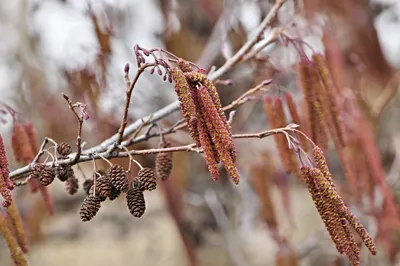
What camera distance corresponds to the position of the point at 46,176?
112cm

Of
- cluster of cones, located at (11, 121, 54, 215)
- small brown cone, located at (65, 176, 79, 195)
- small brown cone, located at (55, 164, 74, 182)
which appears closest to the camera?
small brown cone, located at (55, 164, 74, 182)

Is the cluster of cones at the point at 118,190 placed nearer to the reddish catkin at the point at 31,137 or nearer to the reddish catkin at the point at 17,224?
the reddish catkin at the point at 17,224

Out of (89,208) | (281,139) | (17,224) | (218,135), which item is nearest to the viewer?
(218,135)

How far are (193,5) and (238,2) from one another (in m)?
1.89

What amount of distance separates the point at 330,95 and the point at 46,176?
2.52ft

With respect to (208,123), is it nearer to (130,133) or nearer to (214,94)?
(214,94)

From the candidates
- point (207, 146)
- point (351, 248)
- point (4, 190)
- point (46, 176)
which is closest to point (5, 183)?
point (4, 190)

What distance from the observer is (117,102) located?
2.88 m

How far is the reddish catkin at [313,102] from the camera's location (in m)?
1.37

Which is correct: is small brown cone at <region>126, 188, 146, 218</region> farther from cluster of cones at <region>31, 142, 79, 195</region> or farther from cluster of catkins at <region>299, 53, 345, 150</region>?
cluster of catkins at <region>299, 53, 345, 150</region>

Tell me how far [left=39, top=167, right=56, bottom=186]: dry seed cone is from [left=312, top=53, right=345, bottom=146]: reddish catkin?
732 millimetres

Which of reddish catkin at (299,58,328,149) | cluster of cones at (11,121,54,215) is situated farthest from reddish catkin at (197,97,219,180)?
cluster of cones at (11,121,54,215)

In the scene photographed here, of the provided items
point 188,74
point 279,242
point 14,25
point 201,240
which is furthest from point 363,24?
point 14,25

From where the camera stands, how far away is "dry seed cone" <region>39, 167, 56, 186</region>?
44.1 inches
